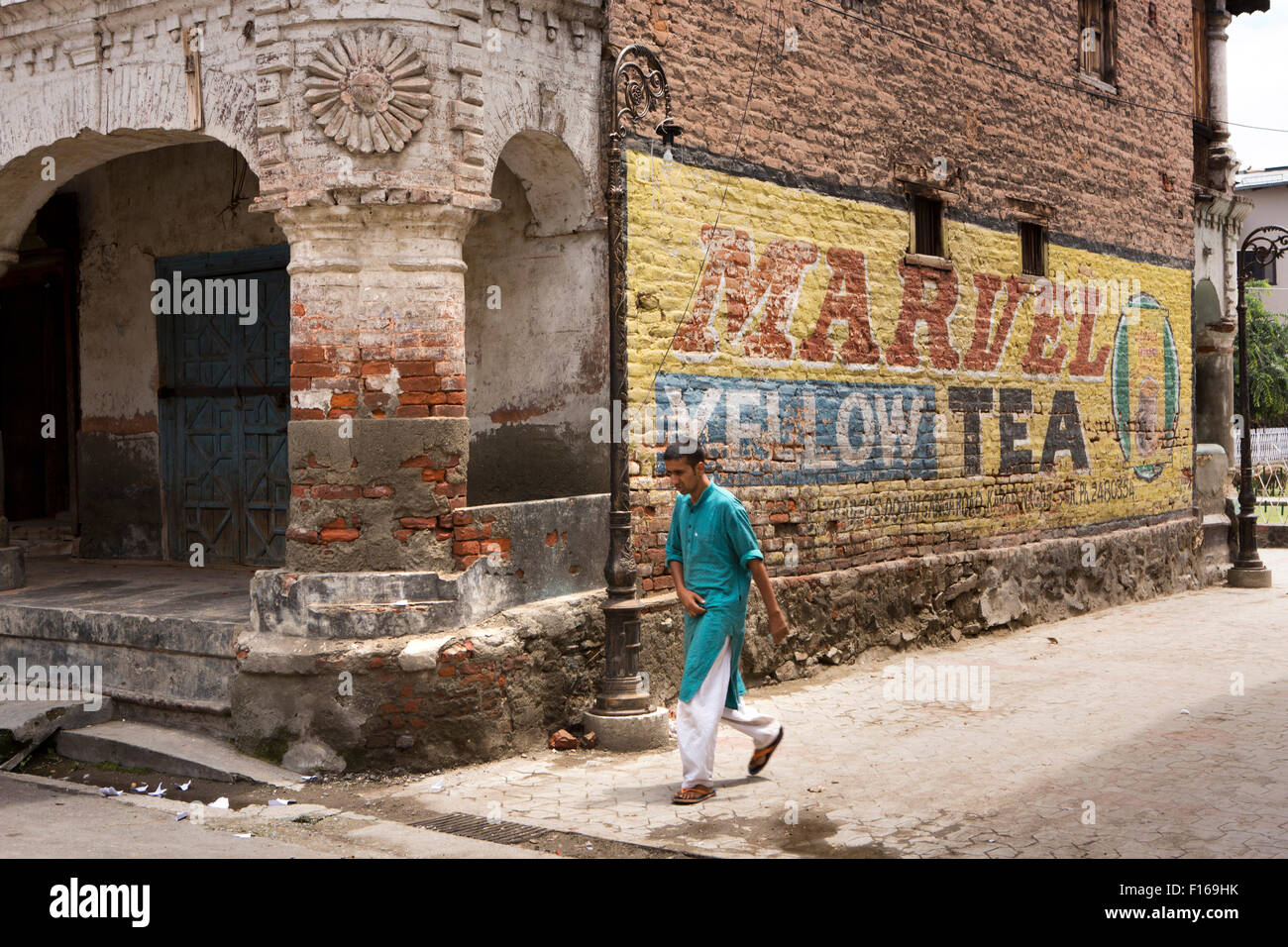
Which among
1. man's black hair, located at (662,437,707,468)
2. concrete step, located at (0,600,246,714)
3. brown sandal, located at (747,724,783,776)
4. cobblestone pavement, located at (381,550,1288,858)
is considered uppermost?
man's black hair, located at (662,437,707,468)

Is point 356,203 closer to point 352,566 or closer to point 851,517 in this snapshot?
point 352,566

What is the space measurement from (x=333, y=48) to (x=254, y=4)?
741mm

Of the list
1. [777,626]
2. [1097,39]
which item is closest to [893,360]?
[777,626]

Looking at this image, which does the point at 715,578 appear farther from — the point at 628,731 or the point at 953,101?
the point at 953,101

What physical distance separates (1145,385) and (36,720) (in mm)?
13228

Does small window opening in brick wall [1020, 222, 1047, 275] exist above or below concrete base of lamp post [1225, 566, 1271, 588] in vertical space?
above

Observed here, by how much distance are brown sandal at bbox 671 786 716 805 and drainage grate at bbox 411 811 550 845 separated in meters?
0.78

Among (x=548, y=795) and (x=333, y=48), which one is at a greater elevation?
(x=333, y=48)

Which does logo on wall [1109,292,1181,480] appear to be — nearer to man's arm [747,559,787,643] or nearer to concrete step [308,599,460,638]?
man's arm [747,559,787,643]

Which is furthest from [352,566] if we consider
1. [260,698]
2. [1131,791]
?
[1131,791]

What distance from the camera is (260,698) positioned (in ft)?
25.3

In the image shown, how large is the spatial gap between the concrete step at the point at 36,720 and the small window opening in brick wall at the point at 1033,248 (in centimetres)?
1035

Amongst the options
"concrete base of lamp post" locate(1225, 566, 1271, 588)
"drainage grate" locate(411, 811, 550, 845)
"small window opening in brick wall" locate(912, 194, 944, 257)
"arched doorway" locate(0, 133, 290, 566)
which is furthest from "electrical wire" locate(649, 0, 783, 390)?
"concrete base of lamp post" locate(1225, 566, 1271, 588)

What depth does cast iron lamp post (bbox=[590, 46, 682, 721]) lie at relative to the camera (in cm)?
834
